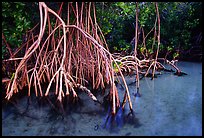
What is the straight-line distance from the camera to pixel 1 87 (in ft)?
9.53

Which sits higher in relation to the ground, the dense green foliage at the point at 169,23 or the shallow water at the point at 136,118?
the dense green foliage at the point at 169,23

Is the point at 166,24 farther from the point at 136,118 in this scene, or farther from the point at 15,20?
the point at 15,20

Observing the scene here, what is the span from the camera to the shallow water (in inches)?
79.7

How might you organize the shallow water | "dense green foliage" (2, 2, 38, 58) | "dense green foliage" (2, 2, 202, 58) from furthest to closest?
"dense green foliage" (2, 2, 202, 58)
"dense green foliage" (2, 2, 38, 58)
the shallow water

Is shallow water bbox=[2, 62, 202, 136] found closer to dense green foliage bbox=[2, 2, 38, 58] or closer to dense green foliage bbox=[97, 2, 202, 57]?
dense green foliage bbox=[2, 2, 38, 58]

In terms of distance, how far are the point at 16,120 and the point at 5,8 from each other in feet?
5.18

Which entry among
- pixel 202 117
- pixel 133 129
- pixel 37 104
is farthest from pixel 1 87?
pixel 202 117

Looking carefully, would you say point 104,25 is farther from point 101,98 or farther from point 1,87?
point 1,87

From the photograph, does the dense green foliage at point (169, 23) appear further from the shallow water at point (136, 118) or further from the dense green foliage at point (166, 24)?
the shallow water at point (136, 118)

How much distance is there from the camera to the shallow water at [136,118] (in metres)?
2.02

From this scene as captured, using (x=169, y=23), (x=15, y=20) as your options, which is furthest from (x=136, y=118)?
(x=169, y=23)

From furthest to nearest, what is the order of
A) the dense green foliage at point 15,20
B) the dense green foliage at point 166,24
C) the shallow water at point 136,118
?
the dense green foliage at point 166,24
the dense green foliage at point 15,20
the shallow water at point 136,118

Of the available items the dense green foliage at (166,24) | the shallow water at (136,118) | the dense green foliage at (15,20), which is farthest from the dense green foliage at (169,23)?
the dense green foliage at (15,20)

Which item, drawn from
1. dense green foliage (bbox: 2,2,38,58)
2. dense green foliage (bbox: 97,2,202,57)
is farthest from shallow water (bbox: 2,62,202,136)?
dense green foliage (bbox: 97,2,202,57)
